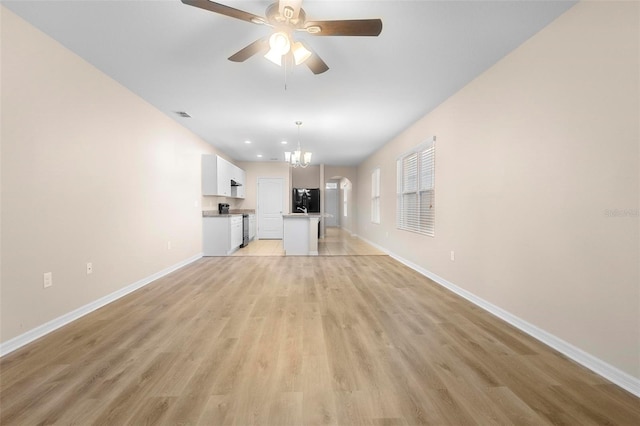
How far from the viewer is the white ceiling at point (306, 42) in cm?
194

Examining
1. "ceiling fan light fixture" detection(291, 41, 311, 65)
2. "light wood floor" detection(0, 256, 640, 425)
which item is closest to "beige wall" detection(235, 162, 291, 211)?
"light wood floor" detection(0, 256, 640, 425)

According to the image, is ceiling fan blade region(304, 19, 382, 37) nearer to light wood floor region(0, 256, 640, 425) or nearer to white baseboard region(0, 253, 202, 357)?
light wood floor region(0, 256, 640, 425)

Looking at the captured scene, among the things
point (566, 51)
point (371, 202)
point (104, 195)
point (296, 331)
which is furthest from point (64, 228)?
point (371, 202)

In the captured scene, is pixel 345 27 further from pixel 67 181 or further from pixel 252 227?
pixel 252 227

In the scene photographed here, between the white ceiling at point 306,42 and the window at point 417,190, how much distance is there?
69 centimetres

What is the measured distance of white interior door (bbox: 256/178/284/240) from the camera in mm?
8375

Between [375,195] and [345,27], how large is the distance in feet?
18.7

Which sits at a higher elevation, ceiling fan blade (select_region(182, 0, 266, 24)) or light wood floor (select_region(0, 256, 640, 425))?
ceiling fan blade (select_region(182, 0, 266, 24))

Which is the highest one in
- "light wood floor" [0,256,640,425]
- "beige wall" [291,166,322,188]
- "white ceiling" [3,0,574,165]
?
"white ceiling" [3,0,574,165]

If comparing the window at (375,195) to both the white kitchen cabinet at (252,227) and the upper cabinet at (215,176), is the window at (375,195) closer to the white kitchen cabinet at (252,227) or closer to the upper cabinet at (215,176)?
the white kitchen cabinet at (252,227)

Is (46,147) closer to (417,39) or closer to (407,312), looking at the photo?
(417,39)

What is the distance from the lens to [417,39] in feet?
7.40

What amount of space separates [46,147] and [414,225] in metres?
4.82

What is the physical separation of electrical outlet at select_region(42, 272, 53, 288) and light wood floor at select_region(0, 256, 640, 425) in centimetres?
43
